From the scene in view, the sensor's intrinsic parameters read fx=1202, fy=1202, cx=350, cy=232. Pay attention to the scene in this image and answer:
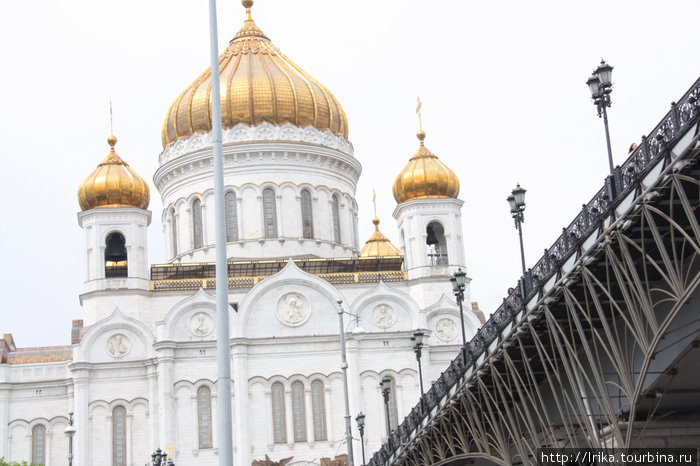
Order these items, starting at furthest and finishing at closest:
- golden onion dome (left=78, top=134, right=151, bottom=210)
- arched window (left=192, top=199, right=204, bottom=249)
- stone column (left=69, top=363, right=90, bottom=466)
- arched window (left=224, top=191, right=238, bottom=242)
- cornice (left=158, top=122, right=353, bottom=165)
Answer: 1. arched window (left=192, top=199, right=204, bottom=249)
2. cornice (left=158, top=122, right=353, bottom=165)
3. arched window (left=224, top=191, right=238, bottom=242)
4. golden onion dome (left=78, top=134, right=151, bottom=210)
5. stone column (left=69, top=363, right=90, bottom=466)

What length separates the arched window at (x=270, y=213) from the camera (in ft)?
190

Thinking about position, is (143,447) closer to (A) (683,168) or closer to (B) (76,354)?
(B) (76,354)

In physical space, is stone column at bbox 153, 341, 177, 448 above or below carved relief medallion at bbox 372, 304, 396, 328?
below

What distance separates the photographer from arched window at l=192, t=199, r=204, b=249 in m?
58.5

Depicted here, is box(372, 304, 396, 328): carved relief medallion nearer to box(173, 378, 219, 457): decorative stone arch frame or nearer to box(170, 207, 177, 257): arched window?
box(173, 378, 219, 457): decorative stone arch frame

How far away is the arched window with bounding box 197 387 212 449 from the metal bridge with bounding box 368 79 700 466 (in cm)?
2181

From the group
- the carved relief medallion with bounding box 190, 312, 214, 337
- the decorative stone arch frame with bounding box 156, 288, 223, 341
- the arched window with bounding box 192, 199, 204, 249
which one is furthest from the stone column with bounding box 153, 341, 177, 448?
the arched window with bounding box 192, 199, 204, 249

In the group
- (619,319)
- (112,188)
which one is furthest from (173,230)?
(619,319)

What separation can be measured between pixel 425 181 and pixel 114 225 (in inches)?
568

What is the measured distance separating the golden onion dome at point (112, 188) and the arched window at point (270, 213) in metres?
5.95

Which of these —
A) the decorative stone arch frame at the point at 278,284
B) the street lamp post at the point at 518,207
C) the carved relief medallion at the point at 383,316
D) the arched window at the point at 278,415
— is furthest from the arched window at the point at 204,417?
the street lamp post at the point at 518,207

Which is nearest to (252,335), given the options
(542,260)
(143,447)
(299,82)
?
(143,447)

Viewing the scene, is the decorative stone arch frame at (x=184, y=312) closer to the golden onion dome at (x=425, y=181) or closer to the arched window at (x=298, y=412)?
the arched window at (x=298, y=412)

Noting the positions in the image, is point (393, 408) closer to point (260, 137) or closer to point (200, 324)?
point (200, 324)
